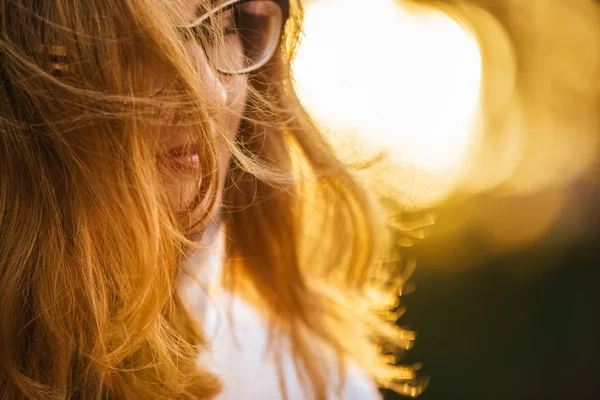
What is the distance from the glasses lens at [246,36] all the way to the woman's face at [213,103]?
0.02m

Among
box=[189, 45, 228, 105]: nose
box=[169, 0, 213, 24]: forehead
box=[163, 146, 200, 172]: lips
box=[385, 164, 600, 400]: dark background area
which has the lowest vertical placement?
box=[385, 164, 600, 400]: dark background area

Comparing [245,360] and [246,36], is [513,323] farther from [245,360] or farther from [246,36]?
[246,36]

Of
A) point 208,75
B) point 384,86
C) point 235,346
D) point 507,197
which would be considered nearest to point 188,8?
point 208,75

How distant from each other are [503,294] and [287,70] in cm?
411

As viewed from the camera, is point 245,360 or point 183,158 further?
point 245,360

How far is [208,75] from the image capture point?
92 cm

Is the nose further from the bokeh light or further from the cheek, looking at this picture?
the bokeh light

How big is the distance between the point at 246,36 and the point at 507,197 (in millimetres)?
5038

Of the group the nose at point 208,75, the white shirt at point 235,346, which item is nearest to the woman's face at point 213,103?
the nose at point 208,75

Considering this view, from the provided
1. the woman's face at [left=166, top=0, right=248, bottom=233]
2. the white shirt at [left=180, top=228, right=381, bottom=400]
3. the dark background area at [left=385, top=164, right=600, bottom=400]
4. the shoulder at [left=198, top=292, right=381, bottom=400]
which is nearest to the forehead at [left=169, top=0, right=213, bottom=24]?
the woman's face at [left=166, top=0, right=248, bottom=233]

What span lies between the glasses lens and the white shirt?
0.34 meters

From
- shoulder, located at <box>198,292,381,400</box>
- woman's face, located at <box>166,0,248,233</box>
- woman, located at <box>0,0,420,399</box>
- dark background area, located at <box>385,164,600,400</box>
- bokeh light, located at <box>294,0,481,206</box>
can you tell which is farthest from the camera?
dark background area, located at <box>385,164,600,400</box>

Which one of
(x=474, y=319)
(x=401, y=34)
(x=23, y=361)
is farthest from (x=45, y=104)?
(x=474, y=319)

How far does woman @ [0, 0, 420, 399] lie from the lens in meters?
0.77
